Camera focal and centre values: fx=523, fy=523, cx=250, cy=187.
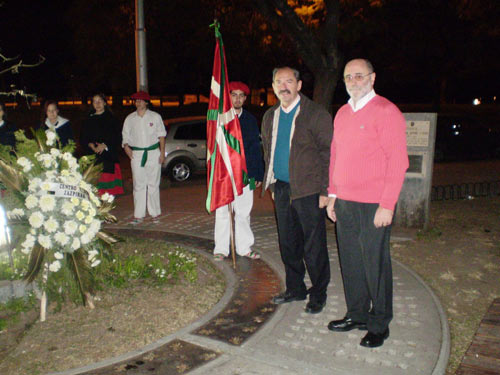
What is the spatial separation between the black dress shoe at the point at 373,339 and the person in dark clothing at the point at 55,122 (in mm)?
5304

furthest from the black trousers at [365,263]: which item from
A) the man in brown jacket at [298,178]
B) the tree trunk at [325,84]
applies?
the tree trunk at [325,84]

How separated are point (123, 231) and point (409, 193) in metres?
4.32

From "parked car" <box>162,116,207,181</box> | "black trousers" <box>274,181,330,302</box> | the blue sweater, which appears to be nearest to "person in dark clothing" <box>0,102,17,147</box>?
the blue sweater

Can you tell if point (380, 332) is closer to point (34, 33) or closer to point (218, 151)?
point (218, 151)

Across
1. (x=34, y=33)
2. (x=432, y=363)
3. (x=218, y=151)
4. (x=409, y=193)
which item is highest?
(x=34, y=33)

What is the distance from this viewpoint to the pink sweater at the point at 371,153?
3.79m

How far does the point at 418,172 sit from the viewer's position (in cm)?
773

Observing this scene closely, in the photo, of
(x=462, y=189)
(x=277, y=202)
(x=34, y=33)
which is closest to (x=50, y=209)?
→ (x=277, y=202)

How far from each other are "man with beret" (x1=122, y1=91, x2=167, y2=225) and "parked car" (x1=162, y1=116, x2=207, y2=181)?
5481 millimetres

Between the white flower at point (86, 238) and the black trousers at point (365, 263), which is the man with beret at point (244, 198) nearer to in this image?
the white flower at point (86, 238)

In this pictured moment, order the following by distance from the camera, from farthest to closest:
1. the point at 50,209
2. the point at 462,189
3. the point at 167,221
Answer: the point at 462,189
the point at 167,221
the point at 50,209

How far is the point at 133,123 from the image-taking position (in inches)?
310

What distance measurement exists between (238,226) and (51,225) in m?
2.59

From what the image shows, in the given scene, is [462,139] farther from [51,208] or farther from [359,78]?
[51,208]
